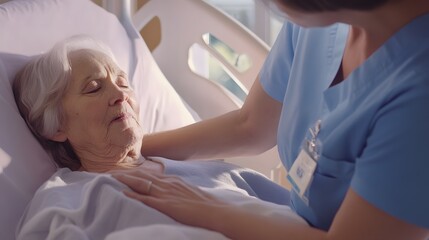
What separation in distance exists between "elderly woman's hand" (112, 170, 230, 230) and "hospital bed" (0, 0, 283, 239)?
24cm

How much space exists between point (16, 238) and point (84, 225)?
0.57 feet

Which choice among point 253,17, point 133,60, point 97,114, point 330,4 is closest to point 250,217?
point 330,4

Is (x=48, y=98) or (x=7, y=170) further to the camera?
(x=48, y=98)

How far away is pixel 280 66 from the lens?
1521 mm

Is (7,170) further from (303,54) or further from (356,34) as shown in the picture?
(356,34)

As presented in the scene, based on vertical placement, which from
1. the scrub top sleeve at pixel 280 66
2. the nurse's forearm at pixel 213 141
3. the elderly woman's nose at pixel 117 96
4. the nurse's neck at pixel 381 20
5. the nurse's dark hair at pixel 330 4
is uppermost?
the nurse's dark hair at pixel 330 4

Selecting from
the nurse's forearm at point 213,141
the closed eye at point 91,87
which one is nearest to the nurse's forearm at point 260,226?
the nurse's forearm at point 213,141

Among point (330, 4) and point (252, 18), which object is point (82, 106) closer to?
point (330, 4)

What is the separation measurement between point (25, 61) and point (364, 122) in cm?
90

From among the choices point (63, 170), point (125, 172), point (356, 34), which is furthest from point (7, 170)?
point (356, 34)

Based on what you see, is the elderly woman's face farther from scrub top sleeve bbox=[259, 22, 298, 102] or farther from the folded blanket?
scrub top sleeve bbox=[259, 22, 298, 102]

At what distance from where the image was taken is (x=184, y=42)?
88.8 inches

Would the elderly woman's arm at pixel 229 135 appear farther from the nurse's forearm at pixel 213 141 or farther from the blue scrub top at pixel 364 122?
the blue scrub top at pixel 364 122

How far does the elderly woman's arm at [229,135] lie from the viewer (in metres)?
1.58
